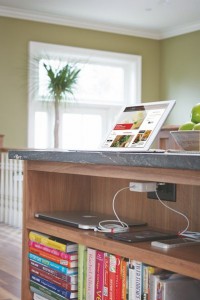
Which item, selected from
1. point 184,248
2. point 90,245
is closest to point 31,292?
point 90,245

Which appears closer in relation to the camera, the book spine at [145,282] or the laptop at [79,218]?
the book spine at [145,282]

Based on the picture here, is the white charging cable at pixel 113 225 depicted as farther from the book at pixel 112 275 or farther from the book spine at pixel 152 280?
the book spine at pixel 152 280

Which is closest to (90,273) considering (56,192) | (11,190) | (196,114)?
(56,192)

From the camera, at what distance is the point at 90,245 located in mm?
1656

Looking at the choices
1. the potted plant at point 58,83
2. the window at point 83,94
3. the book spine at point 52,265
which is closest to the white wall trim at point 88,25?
the window at point 83,94

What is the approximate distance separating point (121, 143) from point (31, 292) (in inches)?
28.7

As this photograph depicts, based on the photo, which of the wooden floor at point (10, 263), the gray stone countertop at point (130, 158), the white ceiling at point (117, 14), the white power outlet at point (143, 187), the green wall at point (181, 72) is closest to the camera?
the gray stone countertop at point (130, 158)

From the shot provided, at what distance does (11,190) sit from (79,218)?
372 centimetres

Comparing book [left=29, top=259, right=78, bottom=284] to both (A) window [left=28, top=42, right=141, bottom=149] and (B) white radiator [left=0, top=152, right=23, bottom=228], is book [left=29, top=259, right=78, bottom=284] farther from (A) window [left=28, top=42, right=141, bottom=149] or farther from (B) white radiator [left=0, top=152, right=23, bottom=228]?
(A) window [left=28, top=42, right=141, bottom=149]

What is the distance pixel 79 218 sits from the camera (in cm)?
191

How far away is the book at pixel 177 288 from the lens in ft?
4.55

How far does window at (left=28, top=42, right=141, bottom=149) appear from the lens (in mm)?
A: 6664

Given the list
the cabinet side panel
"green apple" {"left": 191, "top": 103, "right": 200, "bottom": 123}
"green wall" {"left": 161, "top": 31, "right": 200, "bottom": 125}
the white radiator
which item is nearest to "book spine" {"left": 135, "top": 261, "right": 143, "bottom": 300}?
"green apple" {"left": 191, "top": 103, "right": 200, "bottom": 123}

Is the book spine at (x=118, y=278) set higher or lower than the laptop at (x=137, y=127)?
lower
